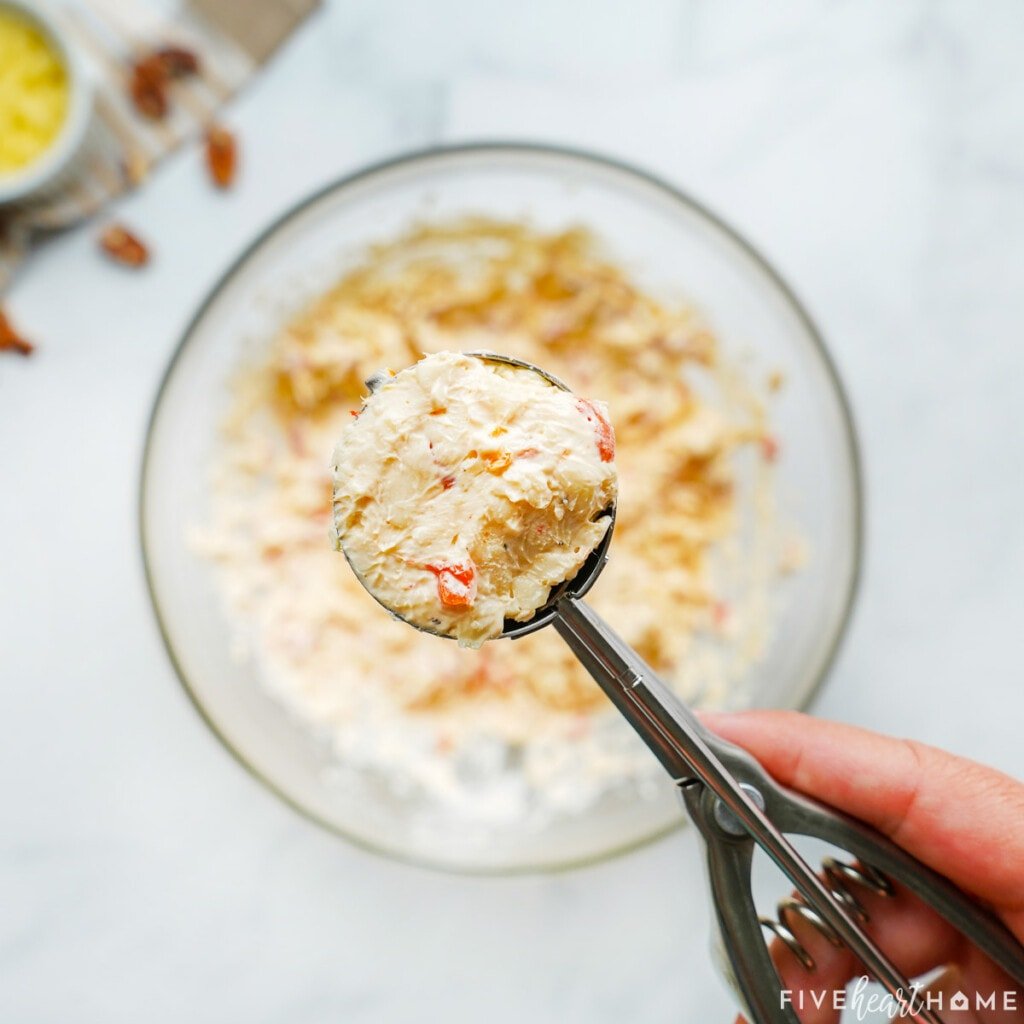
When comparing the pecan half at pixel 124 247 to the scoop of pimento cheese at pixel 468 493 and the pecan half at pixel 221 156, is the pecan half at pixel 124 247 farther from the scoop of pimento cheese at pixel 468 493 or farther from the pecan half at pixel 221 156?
the scoop of pimento cheese at pixel 468 493

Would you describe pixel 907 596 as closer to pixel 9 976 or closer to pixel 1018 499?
pixel 1018 499

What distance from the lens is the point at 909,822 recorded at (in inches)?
40.3

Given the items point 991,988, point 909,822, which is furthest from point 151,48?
point 991,988

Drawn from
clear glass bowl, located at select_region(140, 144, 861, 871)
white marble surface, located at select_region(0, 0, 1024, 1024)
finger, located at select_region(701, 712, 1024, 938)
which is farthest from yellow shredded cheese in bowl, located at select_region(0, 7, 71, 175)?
finger, located at select_region(701, 712, 1024, 938)

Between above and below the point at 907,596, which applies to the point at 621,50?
above

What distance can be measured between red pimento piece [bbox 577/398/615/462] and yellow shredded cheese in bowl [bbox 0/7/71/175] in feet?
2.98

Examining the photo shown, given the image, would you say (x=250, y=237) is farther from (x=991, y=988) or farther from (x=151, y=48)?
(x=991, y=988)

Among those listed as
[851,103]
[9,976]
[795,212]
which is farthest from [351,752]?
[851,103]

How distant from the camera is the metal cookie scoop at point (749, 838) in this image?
33.4 inches

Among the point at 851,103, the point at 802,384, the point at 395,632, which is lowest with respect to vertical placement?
the point at 395,632

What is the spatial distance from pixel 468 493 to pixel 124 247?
0.78 meters

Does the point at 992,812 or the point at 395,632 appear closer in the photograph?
the point at 992,812

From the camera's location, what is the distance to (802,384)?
51.0 inches

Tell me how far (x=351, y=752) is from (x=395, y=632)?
178 mm
